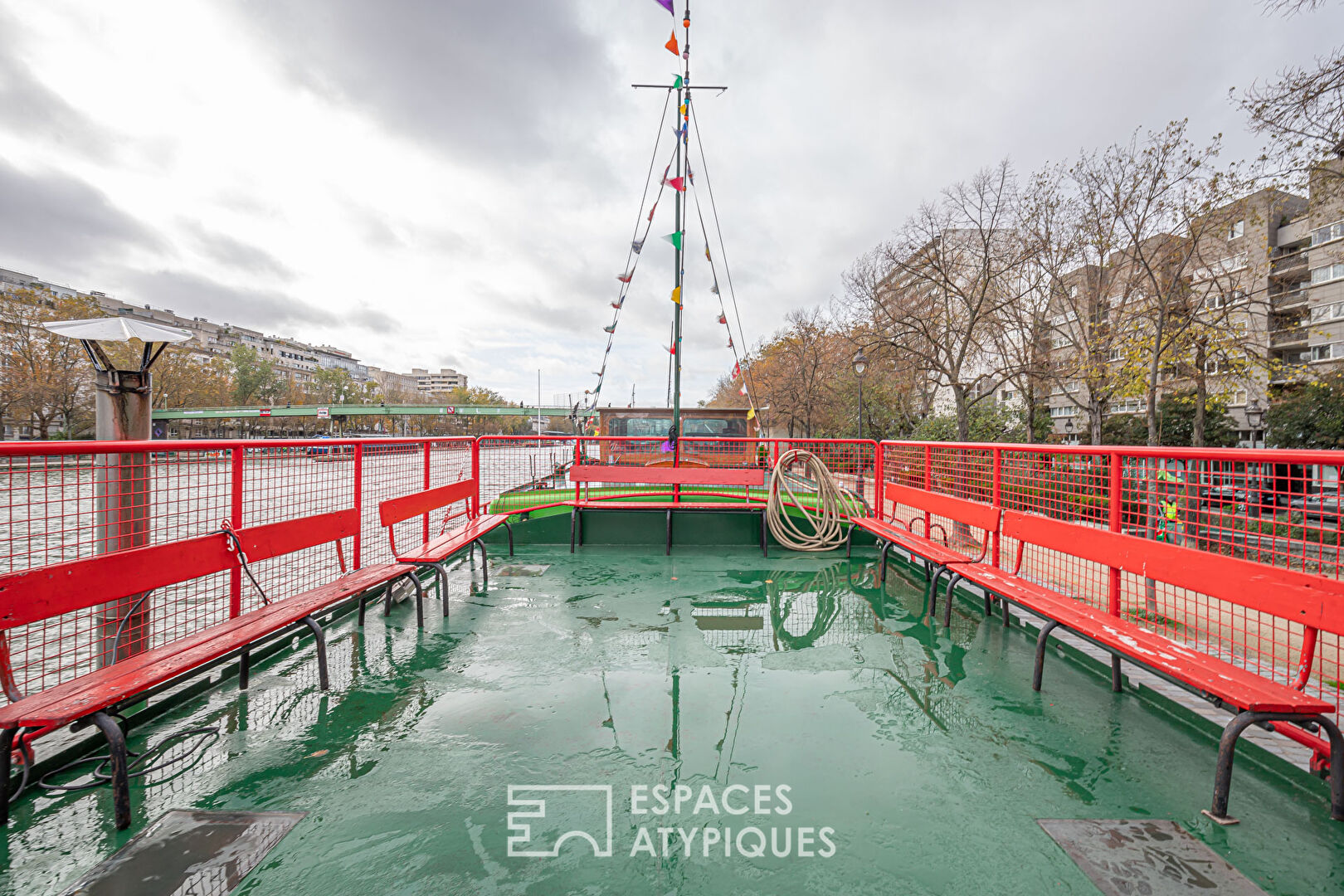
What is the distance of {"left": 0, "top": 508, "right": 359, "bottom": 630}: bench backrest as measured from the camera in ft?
7.41

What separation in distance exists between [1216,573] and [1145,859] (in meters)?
1.45

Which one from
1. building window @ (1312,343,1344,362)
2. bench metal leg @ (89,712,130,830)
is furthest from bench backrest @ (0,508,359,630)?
building window @ (1312,343,1344,362)

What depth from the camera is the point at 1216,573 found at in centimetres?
269

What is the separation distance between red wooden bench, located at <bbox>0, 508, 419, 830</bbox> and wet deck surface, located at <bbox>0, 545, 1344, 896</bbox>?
0.38m

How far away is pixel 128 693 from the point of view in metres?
2.18

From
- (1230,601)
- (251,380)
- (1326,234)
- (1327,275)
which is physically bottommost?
(1230,601)

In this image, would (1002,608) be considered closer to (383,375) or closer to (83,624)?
(83,624)

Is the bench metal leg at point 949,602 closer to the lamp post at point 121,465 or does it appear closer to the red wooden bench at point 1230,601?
the red wooden bench at point 1230,601

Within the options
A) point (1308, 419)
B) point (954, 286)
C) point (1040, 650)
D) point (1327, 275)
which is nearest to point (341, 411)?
point (954, 286)

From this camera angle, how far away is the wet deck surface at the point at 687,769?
6.34ft

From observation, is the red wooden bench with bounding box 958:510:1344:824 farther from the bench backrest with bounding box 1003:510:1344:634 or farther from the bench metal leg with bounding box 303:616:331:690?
the bench metal leg with bounding box 303:616:331:690

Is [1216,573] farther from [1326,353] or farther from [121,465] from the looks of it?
[1326,353]

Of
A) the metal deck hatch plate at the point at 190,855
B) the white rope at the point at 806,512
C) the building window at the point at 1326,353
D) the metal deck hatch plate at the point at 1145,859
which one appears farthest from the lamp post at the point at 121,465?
the building window at the point at 1326,353

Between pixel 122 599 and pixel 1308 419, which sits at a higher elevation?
pixel 1308 419
